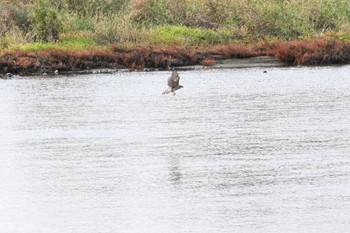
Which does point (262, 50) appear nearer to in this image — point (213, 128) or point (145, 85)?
point (145, 85)

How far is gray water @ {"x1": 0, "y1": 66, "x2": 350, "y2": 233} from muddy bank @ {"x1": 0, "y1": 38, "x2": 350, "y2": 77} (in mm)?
6633

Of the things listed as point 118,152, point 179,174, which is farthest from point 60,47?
point 179,174

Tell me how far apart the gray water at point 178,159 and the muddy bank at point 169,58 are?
21.8ft

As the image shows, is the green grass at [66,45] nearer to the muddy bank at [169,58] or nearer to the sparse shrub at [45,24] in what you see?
the sparse shrub at [45,24]

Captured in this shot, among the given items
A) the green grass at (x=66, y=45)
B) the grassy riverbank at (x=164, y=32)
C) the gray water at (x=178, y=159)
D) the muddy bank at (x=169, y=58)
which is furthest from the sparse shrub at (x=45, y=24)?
the gray water at (x=178, y=159)

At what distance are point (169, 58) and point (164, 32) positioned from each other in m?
4.19

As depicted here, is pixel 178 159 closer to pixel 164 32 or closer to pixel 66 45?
pixel 66 45

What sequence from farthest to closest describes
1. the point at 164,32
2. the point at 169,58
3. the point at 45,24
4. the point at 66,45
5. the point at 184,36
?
the point at 164,32
the point at 184,36
the point at 45,24
the point at 66,45
the point at 169,58

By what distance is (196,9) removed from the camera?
42.6m

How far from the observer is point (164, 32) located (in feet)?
132

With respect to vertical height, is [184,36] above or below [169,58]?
above

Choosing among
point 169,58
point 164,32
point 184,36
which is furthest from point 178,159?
point 164,32

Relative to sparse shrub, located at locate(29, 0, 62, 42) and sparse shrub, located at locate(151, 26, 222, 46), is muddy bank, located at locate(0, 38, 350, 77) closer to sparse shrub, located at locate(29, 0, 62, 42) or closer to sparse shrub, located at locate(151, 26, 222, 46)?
sparse shrub, located at locate(151, 26, 222, 46)

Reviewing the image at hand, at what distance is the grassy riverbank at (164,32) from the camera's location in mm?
36156
